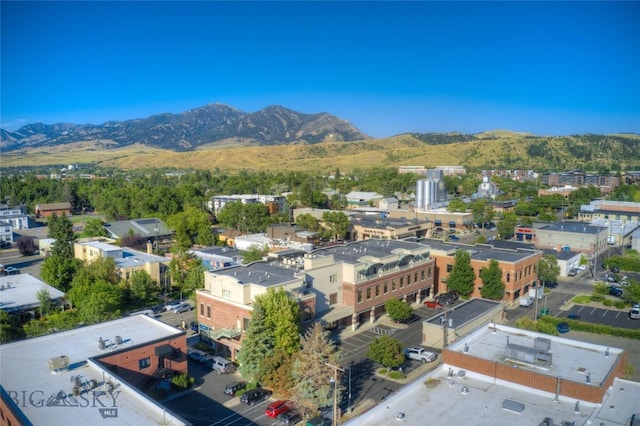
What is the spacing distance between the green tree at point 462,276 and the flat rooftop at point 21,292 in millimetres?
29491

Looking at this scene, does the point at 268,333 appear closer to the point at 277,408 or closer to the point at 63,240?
the point at 277,408

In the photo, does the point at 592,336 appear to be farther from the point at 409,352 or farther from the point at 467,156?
the point at 467,156

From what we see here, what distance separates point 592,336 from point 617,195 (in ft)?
274

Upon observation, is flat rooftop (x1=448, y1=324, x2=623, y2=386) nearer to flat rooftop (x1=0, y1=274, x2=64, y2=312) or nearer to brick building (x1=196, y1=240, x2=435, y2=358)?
brick building (x1=196, y1=240, x2=435, y2=358)

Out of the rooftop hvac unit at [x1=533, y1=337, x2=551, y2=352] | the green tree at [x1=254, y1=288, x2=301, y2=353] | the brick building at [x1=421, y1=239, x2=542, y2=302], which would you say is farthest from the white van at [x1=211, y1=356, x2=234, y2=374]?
the brick building at [x1=421, y1=239, x2=542, y2=302]

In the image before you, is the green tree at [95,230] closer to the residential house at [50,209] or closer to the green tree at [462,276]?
the residential house at [50,209]

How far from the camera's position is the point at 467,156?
7446 inches

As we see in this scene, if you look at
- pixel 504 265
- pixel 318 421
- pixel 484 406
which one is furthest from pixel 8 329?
pixel 504 265

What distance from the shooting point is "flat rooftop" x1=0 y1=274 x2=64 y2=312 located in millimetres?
32719

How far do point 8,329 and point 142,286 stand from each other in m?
10.3

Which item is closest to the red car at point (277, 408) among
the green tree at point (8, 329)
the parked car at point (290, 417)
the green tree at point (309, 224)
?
the parked car at point (290, 417)

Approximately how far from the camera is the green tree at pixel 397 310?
32.1m

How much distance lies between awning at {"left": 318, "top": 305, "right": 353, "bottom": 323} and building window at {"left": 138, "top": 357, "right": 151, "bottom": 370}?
1056cm

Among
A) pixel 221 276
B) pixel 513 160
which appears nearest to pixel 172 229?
pixel 221 276
